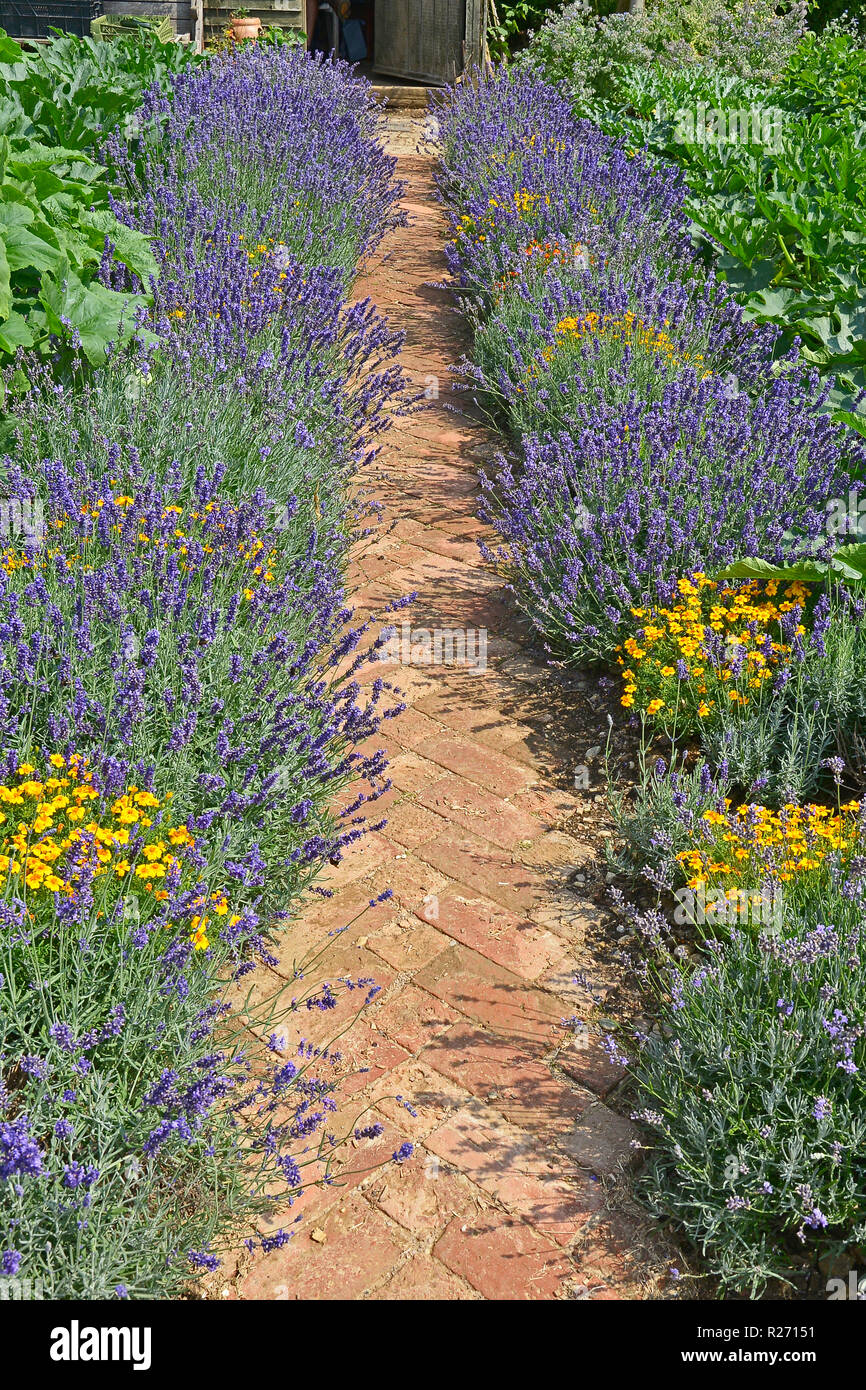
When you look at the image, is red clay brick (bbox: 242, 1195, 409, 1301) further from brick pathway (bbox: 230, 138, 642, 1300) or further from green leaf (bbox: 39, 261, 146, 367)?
green leaf (bbox: 39, 261, 146, 367)

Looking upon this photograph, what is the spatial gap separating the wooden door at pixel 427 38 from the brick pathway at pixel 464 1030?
949 centimetres

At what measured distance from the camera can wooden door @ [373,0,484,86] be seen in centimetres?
1159

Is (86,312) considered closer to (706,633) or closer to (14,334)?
(14,334)

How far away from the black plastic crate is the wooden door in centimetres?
325

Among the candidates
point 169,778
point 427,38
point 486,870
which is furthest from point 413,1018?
point 427,38

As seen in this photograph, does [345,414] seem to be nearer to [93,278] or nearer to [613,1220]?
[93,278]

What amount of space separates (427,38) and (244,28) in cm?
201

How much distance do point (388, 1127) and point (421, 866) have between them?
85cm

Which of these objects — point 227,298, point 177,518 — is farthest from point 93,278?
point 177,518

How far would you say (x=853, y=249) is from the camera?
5.12 m

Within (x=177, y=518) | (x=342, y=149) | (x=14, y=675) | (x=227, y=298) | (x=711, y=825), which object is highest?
(x=342, y=149)

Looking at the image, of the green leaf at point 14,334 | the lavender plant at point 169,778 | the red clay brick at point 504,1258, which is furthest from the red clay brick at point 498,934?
the green leaf at point 14,334

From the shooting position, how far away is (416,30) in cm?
1226

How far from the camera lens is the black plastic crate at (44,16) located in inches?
420
